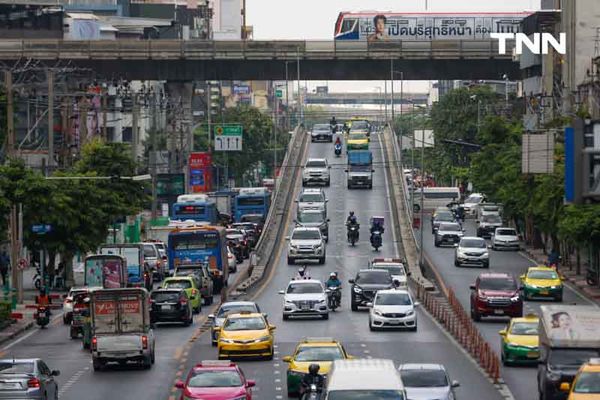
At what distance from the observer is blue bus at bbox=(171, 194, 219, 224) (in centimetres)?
10956

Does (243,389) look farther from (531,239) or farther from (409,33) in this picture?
(409,33)

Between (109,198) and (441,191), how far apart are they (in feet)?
187

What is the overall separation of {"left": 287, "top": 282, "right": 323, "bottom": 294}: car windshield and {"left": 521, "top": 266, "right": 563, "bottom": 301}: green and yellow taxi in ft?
36.2

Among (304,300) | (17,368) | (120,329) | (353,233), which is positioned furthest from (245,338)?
(353,233)

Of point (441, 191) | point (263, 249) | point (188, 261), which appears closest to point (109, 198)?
point (188, 261)

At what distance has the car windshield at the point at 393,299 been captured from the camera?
191 feet

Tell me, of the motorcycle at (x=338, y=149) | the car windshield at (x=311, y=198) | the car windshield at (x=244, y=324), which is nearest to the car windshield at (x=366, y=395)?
the car windshield at (x=244, y=324)

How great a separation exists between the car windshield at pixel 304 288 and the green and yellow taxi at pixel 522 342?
17.3 metres

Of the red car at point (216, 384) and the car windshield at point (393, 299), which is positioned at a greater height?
the red car at point (216, 384)

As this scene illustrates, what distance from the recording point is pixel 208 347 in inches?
2114

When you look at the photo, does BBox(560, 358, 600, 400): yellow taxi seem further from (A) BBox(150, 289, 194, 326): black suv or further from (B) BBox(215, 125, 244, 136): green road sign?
(B) BBox(215, 125, 244, 136): green road sign

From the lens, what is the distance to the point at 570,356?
37375 millimetres

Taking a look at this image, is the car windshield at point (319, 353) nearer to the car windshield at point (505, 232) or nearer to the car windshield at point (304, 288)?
the car windshield at point (304, 288)

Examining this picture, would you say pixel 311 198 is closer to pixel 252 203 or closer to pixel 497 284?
pixel 252 203
